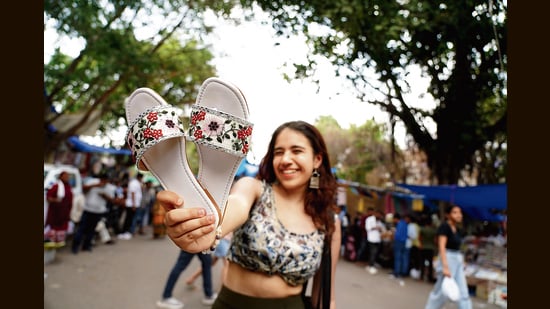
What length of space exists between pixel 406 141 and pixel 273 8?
6165 millimetres

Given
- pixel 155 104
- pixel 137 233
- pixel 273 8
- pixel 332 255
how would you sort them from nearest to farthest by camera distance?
1. pixel 155 104
2. pixel 332 255
3. pixel 273 8
4. pixel 137 233

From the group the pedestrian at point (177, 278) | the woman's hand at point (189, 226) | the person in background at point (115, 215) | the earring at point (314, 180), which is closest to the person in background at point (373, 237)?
the pedestrian at point (177, 278)

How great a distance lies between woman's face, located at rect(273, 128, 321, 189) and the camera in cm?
160

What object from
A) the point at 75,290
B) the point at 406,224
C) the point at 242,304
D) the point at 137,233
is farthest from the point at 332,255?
the point at 137,233

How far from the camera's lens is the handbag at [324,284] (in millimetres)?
1695

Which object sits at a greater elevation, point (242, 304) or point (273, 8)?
point (273, 8)

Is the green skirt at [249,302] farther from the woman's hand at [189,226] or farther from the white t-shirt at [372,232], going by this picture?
the white t-shirt at [372,232]

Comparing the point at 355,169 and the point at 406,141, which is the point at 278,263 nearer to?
the point at 406,141

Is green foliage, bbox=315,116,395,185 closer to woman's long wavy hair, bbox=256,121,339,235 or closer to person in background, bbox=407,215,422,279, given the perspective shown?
person in background, bbox=407,215,422,279

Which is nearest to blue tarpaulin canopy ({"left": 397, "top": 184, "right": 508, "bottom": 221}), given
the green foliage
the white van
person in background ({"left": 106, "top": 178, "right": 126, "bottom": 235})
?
the white van

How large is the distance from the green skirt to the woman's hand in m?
0.66

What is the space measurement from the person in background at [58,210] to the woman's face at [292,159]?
536cm

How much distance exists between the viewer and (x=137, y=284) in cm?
522

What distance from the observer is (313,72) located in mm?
2258
